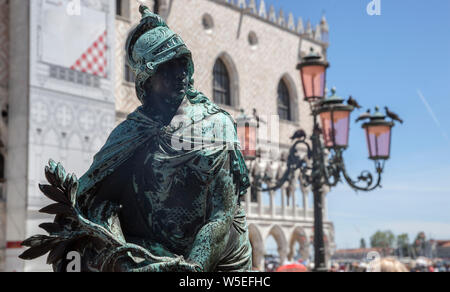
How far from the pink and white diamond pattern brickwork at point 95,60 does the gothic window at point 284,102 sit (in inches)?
301

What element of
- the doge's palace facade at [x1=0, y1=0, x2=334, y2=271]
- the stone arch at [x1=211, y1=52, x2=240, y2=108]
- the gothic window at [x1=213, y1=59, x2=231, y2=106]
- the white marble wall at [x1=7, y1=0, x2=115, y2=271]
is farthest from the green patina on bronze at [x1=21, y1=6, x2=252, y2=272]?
the stone arch at [x1=211, y1=52, x2=240, y2=108]

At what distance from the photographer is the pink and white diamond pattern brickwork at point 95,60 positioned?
33.6 feet

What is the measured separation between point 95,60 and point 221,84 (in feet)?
17.8

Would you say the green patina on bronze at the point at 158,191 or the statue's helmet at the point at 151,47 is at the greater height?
the statue's helmet at the point at 151,47

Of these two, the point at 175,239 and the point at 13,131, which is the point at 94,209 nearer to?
the point at 175,239

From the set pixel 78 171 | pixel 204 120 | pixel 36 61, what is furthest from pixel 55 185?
pixel 36 61

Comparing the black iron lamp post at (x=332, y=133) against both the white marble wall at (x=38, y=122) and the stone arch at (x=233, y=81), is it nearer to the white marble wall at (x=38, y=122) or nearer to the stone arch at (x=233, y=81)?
the white marble wall at (x=38, y=122)

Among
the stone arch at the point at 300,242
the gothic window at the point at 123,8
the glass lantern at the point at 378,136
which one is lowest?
the stone arch at the point at 300,242

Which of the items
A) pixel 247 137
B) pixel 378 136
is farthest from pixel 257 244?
pixel 378 136

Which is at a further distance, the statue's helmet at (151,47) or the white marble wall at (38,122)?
the white marble wall at (38,122)

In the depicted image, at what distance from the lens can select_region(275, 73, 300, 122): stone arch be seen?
17.6 meters

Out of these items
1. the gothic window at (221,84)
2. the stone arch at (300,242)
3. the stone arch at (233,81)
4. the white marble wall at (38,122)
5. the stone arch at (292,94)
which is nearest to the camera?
the white marble wall at (38,122)

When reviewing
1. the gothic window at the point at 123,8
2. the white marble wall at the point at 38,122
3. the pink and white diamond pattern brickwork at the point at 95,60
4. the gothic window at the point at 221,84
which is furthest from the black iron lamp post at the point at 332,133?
the gothic window at the point at 221,84
